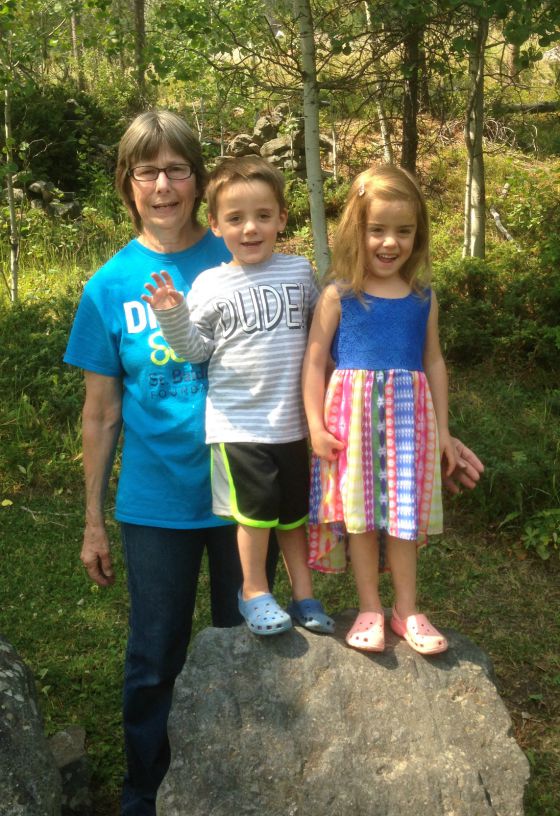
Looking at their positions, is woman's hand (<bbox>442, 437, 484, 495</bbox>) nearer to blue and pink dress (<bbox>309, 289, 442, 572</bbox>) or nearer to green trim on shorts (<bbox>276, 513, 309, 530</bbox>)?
blue and pink dress (<bbox>309, 289, 442, 572</bbox>)

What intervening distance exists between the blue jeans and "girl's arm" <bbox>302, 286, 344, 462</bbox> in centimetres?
45

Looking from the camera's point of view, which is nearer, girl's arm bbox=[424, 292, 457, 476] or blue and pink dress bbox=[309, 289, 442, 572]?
blue and pink dress bbox=[309, 289, 442, 572]

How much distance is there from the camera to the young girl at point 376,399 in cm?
237

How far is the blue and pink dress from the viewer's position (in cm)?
237

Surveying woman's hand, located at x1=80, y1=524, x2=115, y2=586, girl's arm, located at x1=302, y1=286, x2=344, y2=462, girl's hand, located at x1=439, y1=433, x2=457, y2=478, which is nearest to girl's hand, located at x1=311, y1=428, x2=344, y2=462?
girl's arm, located at x1=302, y1=286, x2=344, y2=462

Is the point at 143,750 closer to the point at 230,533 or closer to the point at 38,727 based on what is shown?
the point at 38,727

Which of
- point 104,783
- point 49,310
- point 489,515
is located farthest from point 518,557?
point 49,310

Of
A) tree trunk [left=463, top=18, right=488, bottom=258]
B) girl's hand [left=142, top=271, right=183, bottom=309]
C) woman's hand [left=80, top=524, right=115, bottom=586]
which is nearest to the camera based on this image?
girl's hand [left=142, top=271, right=183, bottom=309]

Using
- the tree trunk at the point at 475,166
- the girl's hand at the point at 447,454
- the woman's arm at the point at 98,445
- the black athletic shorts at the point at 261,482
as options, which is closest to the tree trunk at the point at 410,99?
the tree trunk at the point at 475,166

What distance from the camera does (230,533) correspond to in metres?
2.65

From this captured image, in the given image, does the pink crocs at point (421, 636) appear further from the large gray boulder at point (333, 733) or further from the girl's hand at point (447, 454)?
the girl's hand at point (447, 454)

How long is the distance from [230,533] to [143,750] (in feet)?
2.51

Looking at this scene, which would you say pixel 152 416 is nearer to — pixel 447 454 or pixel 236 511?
pixel 236 511

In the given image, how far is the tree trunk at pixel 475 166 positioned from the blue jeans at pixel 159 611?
233 inches
